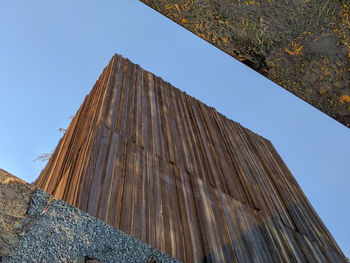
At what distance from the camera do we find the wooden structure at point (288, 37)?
1343 millimetres

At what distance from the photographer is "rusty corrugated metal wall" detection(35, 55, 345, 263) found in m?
2.63

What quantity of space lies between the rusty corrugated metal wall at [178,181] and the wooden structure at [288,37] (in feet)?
5.39

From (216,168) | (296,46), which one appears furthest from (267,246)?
(296,46)

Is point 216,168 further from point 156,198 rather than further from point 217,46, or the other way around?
point 217,46

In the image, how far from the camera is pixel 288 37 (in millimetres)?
Result: 1400

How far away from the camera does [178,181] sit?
3627mm

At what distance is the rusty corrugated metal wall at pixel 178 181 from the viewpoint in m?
2.63

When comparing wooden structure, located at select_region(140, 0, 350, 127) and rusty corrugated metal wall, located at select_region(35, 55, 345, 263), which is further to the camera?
rusty corrugated metal wall, located at select_region(35, 55, 345, 263)

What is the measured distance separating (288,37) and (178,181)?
2559mm

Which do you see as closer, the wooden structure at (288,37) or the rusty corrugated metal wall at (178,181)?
the wooden structure at (288,37)

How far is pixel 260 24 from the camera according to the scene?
55.5 inches

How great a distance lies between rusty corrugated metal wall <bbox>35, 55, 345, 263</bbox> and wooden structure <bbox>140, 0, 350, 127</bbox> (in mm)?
1643

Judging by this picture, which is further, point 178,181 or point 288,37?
point 178,181

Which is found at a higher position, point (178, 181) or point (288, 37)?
point (178, 181)
